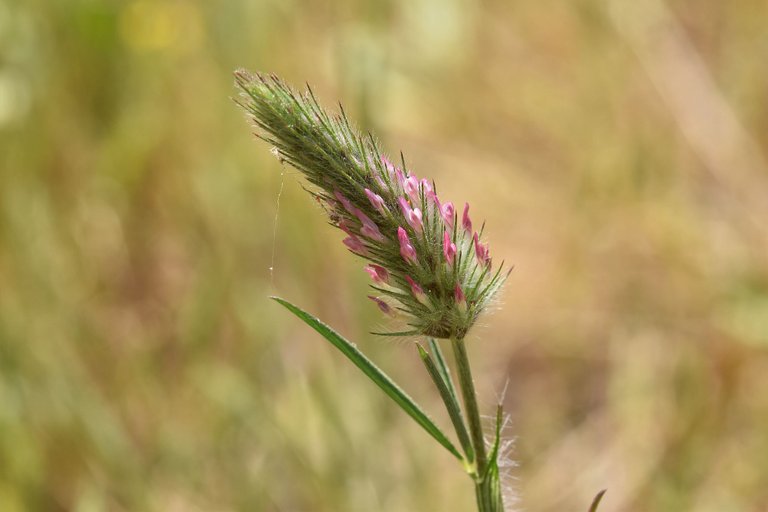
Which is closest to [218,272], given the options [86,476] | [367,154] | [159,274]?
[159,274]

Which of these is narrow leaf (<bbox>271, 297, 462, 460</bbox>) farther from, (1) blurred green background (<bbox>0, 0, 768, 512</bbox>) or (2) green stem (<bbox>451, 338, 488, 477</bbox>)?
(1) blurred green background (<bbox>0, 0, 768, 512</bbox>)

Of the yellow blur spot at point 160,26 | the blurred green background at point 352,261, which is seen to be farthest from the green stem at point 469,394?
the yellow blur spot at point 160,26

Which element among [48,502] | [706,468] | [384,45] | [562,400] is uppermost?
[384,45]

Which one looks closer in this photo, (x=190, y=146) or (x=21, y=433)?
(x=21, y=433)

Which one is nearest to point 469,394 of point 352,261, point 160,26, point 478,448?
point 478,448

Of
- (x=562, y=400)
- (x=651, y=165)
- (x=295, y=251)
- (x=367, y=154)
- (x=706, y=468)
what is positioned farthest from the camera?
(x=651, y=165)

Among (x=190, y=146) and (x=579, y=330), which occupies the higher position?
(x=190, y=146)

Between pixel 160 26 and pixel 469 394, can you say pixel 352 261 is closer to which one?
pixel 160 26

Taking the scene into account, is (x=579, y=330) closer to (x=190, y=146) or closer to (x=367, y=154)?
(x=190, y=146)
